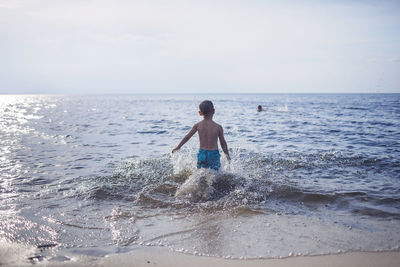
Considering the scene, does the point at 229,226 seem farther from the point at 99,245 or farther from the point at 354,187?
the point at 354,187

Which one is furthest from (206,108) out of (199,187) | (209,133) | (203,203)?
(203,203)

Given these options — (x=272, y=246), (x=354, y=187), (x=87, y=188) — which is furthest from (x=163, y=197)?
(x=354, y=187)

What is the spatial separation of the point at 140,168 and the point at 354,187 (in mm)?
5439

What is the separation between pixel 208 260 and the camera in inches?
125

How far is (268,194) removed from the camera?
571 cm

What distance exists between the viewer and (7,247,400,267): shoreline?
3.08 m

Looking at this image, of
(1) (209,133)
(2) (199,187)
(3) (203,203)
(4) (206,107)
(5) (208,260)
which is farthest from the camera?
(1) (209,133)

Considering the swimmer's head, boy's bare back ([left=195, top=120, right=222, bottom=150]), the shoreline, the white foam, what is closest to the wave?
the white foam

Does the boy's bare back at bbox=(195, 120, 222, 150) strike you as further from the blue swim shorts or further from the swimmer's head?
the swimmer's head

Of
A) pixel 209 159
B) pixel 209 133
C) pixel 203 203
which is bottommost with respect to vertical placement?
pixel 203 203

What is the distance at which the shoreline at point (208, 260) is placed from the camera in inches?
121

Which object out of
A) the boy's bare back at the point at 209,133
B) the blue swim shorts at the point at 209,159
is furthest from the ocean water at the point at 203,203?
the boy's bare back at the point at 209,133

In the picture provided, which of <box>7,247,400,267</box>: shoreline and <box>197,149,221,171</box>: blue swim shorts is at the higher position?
<box>197,149,221,171</box>: blue swim shorts

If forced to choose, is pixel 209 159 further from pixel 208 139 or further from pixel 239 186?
pixel 239 186
